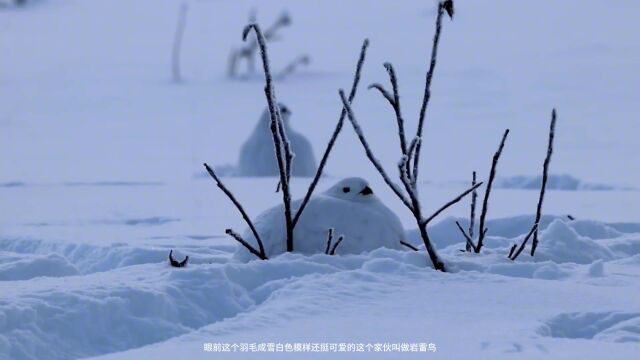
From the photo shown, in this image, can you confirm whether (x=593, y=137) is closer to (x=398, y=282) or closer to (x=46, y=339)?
(x=398, y=282)

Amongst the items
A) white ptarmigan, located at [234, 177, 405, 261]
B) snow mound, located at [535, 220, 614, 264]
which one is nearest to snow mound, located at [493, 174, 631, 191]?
snow mound, located at [535, 220, 614, 264]

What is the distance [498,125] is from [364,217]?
7.95 m

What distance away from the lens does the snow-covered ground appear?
8.79 feet

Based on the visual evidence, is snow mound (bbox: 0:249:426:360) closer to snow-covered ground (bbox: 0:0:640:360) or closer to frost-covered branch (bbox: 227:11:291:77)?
snow-covered ground (bbox: 0:0:640:360)

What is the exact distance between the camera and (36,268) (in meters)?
3.57

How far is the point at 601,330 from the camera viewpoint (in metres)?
2.66

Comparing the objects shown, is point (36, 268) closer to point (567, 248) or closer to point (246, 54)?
point (567, 248)

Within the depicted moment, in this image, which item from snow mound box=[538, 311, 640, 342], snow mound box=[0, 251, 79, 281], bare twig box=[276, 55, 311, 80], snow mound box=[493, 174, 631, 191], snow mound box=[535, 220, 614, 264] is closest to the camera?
snow mound box=[538, 311, 640, 342]

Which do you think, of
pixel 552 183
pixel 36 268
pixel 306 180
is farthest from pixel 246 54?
pixel 36 268

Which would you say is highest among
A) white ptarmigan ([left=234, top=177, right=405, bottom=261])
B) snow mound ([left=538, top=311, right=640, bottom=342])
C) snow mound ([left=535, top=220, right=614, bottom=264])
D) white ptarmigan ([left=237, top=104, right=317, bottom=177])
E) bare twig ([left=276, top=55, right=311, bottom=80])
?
bare twig ([left=276, top=55, right=311, bottom=80])

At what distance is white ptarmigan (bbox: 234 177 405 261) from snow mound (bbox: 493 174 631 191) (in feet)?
12.3

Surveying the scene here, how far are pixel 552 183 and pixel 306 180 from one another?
5.57 feet

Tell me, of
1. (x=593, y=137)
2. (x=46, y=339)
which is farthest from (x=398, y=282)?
(x=593, y=137)

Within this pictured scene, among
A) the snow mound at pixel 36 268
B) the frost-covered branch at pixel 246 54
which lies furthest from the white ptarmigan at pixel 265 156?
the frost-covered branch at pixel 246 54
